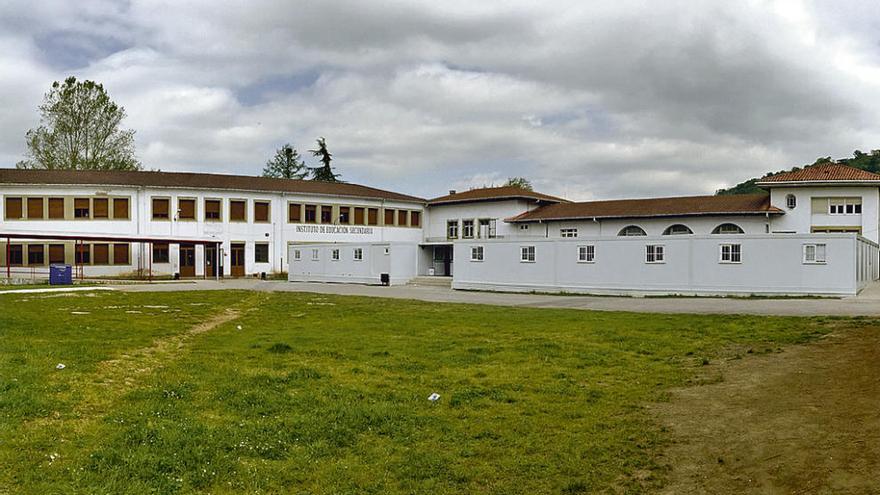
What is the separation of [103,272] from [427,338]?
45684 mm

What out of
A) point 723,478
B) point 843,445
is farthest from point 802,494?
point 843,445

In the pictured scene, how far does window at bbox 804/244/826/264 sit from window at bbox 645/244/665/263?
570 cm

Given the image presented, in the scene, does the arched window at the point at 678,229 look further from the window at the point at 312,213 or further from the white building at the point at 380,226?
the window at the point at 312,213

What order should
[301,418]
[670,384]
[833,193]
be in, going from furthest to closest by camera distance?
1. [833,193]
2. [670,384]
3. [301,418]

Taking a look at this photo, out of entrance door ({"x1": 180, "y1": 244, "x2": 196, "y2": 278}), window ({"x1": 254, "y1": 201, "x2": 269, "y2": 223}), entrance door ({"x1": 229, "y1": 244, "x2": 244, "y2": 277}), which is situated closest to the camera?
entrance door ({"x1": 180, "y1": 244, "x2": 196, "y2": 278})

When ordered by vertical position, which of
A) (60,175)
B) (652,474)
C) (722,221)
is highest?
(60,175)

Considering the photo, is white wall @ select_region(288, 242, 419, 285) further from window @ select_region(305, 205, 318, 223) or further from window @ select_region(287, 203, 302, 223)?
window @ select_region(305, 205, 318, 223)

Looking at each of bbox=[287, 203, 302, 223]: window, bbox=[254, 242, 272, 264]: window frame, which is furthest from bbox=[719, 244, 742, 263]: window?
bbox=[287, 203, 302, 223]: window

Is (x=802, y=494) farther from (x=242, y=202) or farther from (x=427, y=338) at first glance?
(x=242, y=202)

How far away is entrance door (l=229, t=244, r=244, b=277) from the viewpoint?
57.6 metres

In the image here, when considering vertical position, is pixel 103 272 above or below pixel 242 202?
below

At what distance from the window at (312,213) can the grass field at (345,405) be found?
4544cm

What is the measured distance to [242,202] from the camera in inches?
2311

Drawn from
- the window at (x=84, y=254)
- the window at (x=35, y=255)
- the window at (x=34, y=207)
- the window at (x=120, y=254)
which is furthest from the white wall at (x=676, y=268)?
the window at (x=34, y=207)
